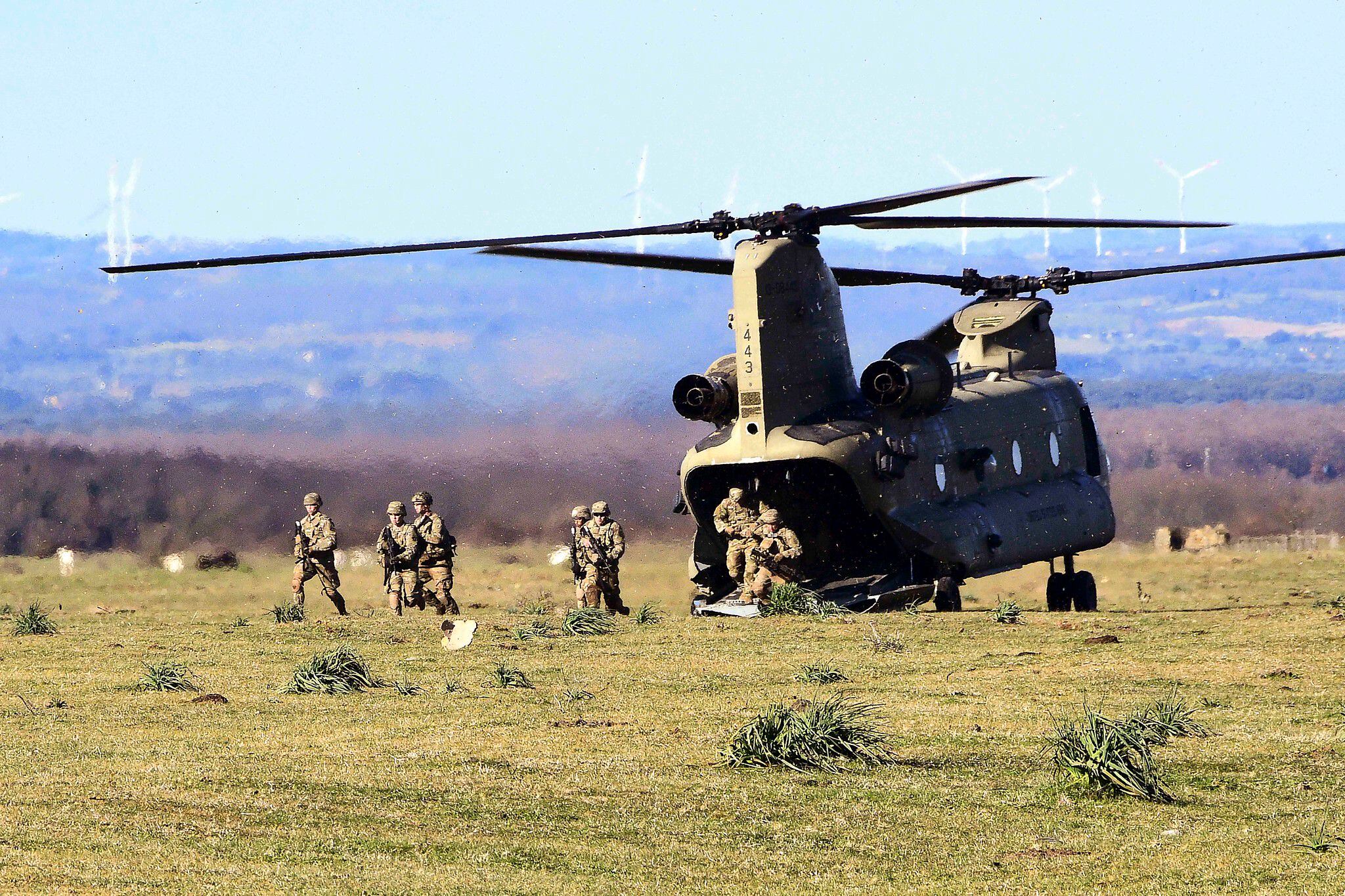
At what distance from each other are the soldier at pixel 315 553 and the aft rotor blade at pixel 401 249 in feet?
19.8

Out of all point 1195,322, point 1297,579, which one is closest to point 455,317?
point 1297,579

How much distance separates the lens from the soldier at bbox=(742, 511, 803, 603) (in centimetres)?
2398

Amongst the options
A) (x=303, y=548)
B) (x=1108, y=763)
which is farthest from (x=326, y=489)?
(x=1108, y=763)

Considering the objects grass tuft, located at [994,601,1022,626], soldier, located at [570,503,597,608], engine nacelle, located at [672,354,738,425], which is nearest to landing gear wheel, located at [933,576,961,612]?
grass tuft, located at [994,601,1022,626]

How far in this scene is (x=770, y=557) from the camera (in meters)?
24.1

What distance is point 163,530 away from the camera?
3891 cm

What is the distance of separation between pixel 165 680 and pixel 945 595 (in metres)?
11.6

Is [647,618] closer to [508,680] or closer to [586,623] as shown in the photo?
[586,623]

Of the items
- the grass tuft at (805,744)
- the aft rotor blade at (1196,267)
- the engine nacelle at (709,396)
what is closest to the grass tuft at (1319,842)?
the grass tuft at (805,744)

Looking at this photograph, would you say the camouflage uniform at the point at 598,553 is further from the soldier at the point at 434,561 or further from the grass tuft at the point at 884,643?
the grass tuft at the point at 884,643

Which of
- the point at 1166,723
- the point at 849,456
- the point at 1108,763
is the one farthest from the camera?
the point at 849,456

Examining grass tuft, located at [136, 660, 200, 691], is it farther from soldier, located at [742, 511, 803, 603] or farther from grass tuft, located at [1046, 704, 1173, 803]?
soldier, located at [742, 511, 803, 603]

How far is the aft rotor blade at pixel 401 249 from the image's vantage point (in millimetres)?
18969

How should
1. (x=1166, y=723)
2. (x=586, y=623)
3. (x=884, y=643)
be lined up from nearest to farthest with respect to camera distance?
1. (x=1166, y=723)
2. (x=884, y=643)
3. (x=586, y=623)
